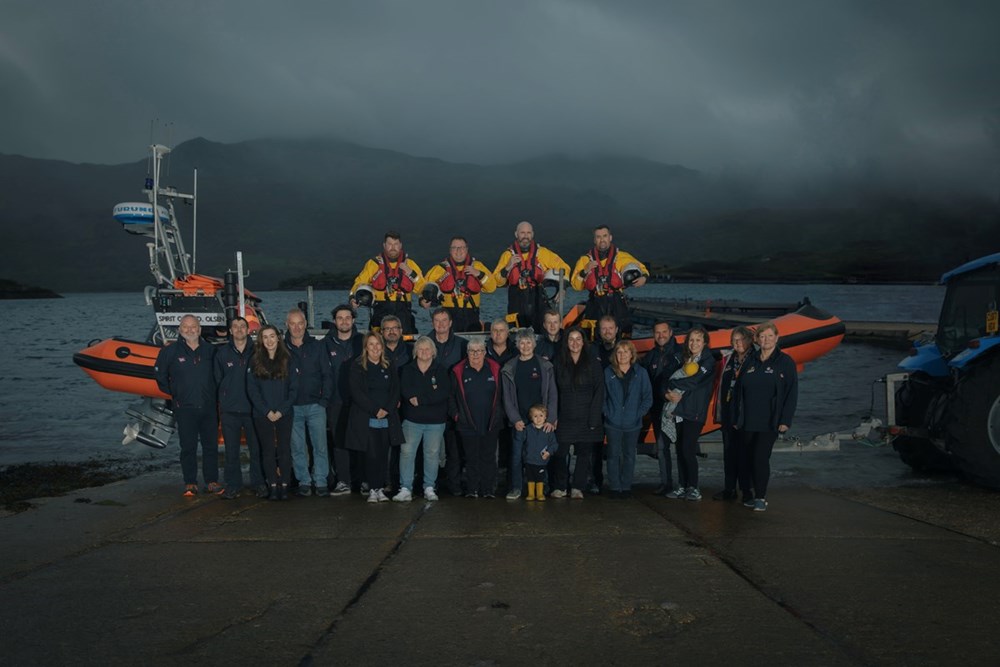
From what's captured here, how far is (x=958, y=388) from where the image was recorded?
6.36 meters

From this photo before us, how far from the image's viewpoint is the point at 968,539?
190 inches

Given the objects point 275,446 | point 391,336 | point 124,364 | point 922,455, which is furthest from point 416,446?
point 922,455

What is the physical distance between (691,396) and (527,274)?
2359 mm

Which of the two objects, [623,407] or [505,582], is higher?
[623,407]

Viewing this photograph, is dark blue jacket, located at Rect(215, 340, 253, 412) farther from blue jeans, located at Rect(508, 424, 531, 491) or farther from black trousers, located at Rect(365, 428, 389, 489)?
blue jeans, located at Rect(508, 424, 531, 491)

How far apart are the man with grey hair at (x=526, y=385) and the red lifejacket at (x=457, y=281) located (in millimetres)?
1778

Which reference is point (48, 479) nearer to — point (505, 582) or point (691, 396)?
point (505, 582)

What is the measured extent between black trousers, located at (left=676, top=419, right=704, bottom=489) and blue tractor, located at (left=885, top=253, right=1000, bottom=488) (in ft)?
7.29

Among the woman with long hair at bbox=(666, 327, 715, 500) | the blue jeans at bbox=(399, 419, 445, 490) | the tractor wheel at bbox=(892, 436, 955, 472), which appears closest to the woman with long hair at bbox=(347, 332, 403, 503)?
the blue jeans at bbox=(399, 419, 445, 490)

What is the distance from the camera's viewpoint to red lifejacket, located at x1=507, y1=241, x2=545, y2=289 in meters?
7.79

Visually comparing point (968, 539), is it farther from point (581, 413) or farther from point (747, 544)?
point (581, 413)

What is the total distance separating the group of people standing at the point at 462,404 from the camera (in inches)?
239

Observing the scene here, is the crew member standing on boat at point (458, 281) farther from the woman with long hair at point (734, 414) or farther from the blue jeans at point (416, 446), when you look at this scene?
the woman with long hair at point (734, 414)

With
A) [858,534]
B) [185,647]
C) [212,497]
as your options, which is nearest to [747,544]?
[858,534]
